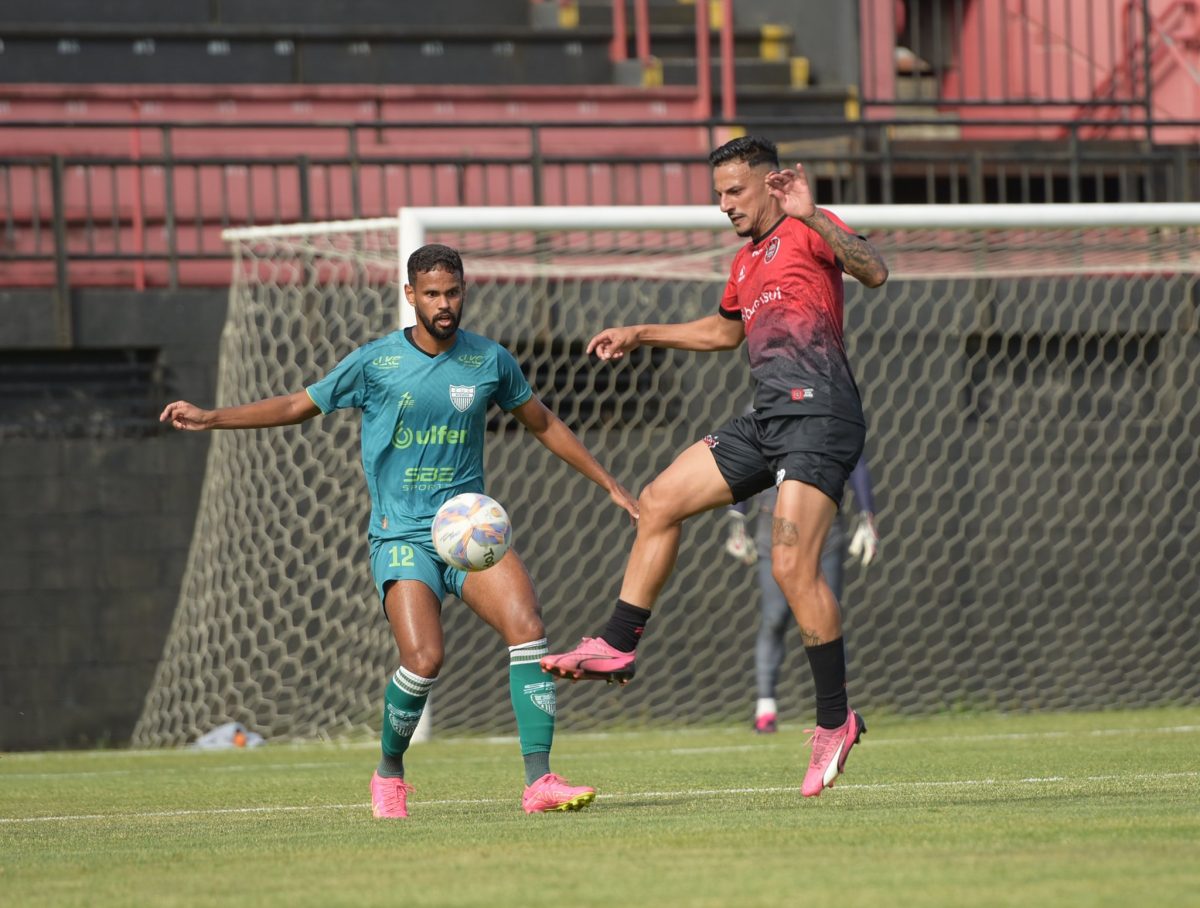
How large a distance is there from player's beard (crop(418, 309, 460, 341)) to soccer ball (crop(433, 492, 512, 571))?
616mm

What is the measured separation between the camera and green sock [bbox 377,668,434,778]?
627 cm

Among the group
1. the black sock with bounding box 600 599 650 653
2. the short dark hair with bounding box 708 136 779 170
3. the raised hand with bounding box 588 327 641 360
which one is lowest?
the black sock with bounding box 600 599 650 653

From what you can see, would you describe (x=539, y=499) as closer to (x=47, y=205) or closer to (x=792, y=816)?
(x=47, y=205)

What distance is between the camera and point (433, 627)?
20.6 ft

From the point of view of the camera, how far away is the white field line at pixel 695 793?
667 centimetres

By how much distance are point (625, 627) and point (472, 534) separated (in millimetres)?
595

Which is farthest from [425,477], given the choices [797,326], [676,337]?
[797,326]

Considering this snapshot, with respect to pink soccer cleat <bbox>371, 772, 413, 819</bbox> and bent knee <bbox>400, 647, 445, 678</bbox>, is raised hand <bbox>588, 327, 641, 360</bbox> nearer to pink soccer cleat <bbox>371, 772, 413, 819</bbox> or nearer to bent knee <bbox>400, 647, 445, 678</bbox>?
bent knee <bbox>400, 647, 445, 678</bbox>

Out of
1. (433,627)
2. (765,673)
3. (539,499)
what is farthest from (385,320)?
(433,627)

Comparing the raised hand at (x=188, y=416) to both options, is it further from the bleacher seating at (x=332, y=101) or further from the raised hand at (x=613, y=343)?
the bleacher seating at (x=332, y=101)

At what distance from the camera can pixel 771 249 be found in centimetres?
632

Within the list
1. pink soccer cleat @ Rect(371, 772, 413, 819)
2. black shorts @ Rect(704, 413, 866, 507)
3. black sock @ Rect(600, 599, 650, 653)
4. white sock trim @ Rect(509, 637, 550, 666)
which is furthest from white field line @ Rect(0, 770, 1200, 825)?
black shorts @ Rect(704, 413, 866, 507)

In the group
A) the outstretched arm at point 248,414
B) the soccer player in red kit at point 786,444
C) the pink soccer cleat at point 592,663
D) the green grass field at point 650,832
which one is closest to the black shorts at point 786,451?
the soccer player in red kit at point 786,444

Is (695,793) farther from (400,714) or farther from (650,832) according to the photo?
(650,832)
